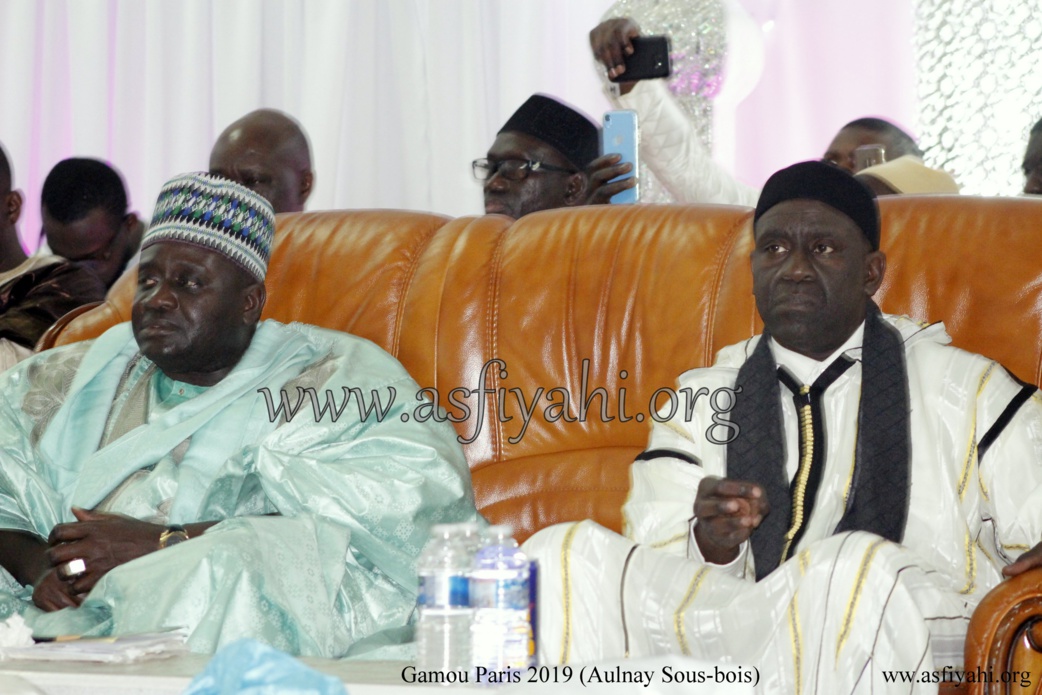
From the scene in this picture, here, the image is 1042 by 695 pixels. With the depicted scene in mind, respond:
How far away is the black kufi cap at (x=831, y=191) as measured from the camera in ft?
10.0

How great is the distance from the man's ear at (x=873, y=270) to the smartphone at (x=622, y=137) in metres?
1.30

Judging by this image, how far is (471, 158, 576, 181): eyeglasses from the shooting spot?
14.8 ft

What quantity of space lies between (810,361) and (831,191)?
0.40m

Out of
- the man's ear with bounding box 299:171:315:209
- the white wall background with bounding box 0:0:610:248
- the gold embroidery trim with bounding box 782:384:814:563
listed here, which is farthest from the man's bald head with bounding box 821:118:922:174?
the gold embroidery trim with bounding box 782:384:814:563

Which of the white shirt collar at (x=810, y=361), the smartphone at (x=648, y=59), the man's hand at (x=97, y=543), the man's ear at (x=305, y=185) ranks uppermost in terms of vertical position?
the smartphone at (x=648, y=59)

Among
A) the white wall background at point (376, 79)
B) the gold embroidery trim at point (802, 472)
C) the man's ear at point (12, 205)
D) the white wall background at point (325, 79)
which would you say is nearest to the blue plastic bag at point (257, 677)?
the gold embroidery trim at point (802, 472)

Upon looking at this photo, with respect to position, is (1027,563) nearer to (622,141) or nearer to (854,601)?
(854,601)

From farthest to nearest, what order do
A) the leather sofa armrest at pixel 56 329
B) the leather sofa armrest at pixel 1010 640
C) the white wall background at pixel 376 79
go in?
the white wall background at pixel 376 79, the leather sofa armrest at pixel 56 329, the leather sofa armrest at pixel 1010 640

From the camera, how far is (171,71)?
6.30 metres

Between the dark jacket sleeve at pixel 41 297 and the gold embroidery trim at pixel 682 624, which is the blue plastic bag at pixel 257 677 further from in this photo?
the dark jacket sleeve at pixel 41 297

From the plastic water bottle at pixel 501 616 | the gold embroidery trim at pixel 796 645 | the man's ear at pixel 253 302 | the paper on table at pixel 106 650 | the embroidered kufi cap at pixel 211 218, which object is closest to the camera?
the plastic water bottle at pixel 501 616

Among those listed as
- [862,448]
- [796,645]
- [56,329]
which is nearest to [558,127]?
[56,329]

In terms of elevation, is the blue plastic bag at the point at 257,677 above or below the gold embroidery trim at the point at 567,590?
above

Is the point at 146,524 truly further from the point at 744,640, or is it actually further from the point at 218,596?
the point at 744,640
